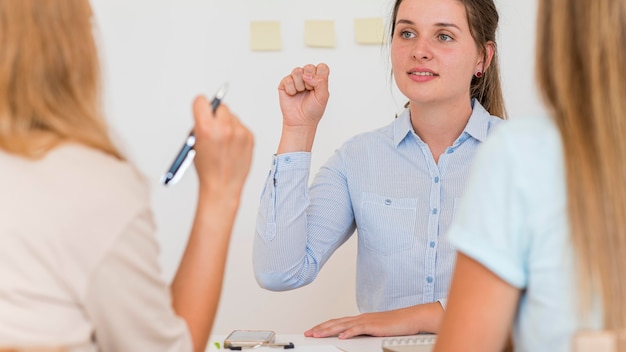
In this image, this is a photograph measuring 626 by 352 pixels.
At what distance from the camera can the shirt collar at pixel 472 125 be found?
2244mm

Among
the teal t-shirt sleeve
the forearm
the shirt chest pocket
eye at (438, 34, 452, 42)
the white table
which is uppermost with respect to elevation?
eye at (438, 34, 452, 42)

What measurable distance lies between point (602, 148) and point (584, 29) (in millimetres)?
134

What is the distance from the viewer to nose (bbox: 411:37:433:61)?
2.21m

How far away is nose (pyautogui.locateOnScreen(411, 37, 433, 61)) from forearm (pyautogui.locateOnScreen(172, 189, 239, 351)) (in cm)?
114

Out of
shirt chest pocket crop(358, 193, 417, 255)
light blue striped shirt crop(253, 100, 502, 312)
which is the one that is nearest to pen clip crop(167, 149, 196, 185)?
light blue striped shirt crop(253, 100, 502, 312)

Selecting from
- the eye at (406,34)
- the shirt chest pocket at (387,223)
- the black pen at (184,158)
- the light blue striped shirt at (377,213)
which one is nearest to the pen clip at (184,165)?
the black pen at (184,158)

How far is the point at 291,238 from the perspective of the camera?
2.13 meters

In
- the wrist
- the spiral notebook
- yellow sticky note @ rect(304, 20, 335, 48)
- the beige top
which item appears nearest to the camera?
the beige top

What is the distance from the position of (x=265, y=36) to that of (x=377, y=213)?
1067 millimetres

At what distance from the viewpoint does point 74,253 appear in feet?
3.13

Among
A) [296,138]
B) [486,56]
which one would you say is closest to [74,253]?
[296,138]

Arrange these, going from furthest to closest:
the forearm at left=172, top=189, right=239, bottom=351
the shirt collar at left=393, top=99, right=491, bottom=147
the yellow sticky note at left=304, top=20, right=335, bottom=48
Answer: the yellow sticky note at left=304, top=20, right=335, bottom=48 < the shirt collar at left=393, top=99, right=491, bottom=147 < the forearm at left=172, top=189, right=239, bottom=351

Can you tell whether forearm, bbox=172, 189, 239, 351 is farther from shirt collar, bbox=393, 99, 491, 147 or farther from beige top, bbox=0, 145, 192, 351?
shirt collar, bbox=393, 99, 491, 147

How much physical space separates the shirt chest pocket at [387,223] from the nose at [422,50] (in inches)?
14.5
